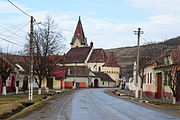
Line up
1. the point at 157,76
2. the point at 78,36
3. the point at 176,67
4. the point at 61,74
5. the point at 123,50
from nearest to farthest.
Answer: the point at 176,67 → the point at 157,76 → the point at 61,74 → the point at 78,36 → the point at 123,50

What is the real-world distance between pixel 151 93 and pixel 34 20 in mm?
20090

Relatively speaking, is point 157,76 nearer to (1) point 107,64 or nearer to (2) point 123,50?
(1) point 107,64

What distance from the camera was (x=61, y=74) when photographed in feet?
300

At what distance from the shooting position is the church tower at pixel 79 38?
137125 mm

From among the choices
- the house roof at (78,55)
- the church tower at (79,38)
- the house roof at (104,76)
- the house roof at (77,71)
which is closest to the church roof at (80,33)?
the church tower at (79,38)

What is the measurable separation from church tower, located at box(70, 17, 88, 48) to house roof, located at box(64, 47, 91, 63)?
479 cm

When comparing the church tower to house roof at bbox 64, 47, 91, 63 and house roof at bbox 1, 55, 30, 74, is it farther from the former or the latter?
house roof at bbox 1, 55, 30, 74

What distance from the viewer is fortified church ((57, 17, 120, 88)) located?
338 feet

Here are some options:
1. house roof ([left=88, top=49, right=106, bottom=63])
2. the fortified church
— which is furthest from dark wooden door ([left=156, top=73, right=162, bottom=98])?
house roof ([left=88, top=49, right=106, bottom=63])

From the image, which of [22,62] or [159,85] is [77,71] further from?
[159,85]

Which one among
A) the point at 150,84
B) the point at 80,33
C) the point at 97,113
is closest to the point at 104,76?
the point at 80,33

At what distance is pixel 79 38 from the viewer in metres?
139

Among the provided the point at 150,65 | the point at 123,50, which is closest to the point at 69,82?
the point at 150,65

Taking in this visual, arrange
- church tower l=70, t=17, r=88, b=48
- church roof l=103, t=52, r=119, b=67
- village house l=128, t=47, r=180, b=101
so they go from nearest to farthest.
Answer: village house l=128, t=47, r=180, b=101 < church roof l=103, t=52, r=119, b=67 < church tower l=70, t=17, r=88, b=48
